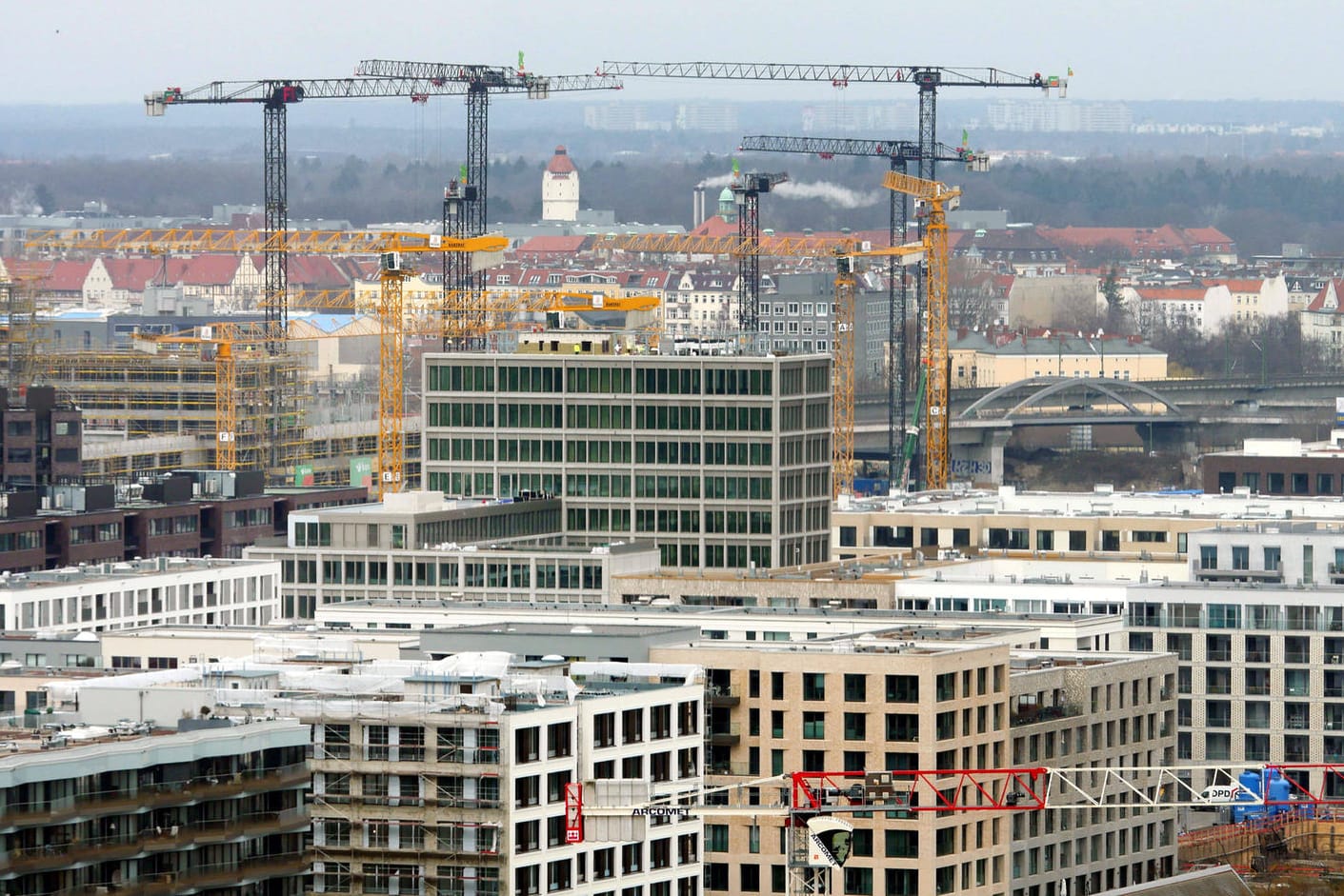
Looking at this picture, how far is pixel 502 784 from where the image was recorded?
68.9 meters

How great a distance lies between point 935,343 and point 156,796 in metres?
116

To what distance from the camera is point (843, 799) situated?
78.2 meters

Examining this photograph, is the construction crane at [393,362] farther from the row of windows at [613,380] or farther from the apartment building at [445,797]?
the apartment building at [445,797]

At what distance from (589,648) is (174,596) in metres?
35.3

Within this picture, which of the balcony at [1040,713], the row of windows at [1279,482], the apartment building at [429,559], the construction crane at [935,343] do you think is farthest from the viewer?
the construction crane at [935,343]

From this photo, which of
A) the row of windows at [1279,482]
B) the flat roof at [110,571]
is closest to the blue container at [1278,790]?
the flat roof at [110,571]

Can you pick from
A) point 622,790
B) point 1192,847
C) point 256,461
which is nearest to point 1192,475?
point 256,461

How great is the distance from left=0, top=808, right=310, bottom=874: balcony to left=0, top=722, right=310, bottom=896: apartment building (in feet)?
0.05

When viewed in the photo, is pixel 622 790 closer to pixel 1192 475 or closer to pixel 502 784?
pixel 502 784

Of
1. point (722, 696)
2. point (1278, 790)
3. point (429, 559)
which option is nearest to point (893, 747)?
point (722, 696)

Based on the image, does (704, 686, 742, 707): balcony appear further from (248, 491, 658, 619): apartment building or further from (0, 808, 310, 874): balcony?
(248, 491, 658, 619): apartment building

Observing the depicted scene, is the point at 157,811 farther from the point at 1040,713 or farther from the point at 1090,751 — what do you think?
the point at 1090,751

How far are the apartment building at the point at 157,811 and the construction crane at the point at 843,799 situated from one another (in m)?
8.75

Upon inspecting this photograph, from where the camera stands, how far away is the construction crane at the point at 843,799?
71188mm
